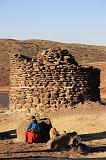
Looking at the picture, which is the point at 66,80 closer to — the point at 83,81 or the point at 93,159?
the point at 83,81

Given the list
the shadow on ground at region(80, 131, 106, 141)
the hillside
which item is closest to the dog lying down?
the shadow on ground at region(80, 131, 106, 141)

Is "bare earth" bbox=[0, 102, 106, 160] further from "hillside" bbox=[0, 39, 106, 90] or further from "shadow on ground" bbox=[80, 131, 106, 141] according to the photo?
"hillside" bbox=[0, 39, 106, 90]

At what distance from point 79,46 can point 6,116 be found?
71.4m

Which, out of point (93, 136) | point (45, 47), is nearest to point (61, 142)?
point (93, 136)

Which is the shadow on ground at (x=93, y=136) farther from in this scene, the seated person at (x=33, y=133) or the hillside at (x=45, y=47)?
the hillside at (x=45, y=47)

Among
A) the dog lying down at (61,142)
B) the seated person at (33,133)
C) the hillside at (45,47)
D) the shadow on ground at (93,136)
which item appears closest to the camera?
the dog lying down at (61,142)

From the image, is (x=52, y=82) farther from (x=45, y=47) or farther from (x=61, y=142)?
(x=45, y=47)

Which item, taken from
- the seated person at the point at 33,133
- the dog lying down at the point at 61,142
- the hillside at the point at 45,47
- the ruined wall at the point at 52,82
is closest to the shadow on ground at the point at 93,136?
the seated person at the point at 33,133

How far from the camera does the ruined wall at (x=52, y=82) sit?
25.7 meters

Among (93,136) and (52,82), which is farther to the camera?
(52,82)

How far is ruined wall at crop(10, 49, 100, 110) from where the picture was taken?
25.7m

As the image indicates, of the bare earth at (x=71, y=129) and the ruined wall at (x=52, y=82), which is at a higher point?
the ruined wall at (x=52, y=82)

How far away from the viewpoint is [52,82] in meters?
25.9

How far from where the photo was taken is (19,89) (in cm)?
2675
